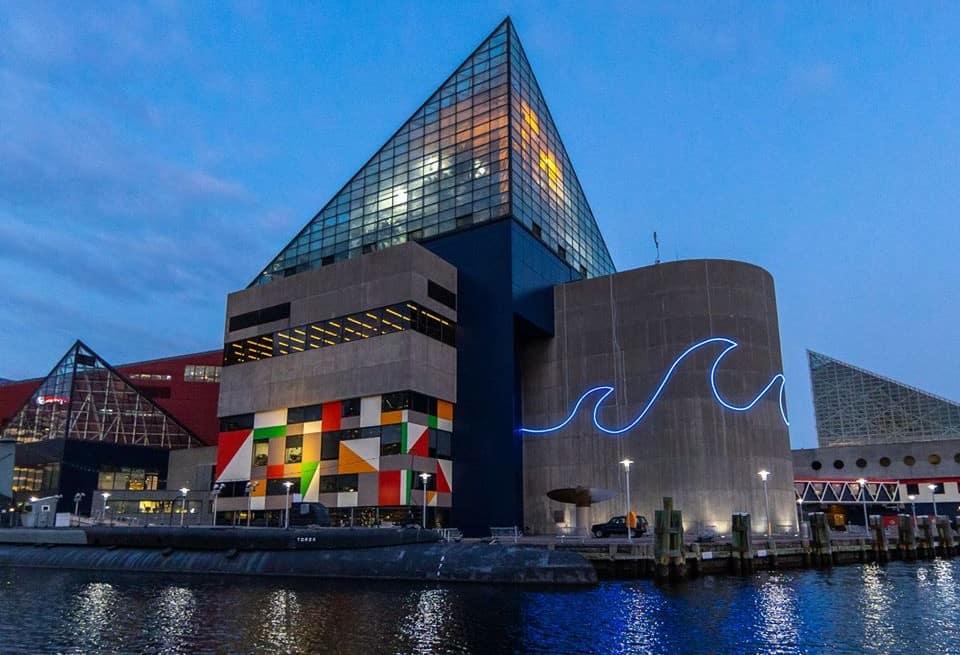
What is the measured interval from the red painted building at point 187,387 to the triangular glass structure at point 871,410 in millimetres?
85220

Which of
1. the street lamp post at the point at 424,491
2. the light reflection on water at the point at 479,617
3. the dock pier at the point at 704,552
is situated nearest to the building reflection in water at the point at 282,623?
the light reflection on water at the point at 479,617

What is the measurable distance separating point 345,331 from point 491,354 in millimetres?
12169

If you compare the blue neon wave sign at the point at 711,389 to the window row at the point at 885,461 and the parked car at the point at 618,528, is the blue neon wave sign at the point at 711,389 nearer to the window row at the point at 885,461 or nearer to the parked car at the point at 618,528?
the parked car at the point at 618,528

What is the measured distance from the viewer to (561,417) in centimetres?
6084

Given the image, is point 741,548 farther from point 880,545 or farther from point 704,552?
point 880,545

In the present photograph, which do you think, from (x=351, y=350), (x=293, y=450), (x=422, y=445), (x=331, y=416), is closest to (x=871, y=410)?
(x=422, y=445)

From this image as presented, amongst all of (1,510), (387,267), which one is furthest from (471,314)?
(1,510)

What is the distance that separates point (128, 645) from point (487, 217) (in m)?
46.1

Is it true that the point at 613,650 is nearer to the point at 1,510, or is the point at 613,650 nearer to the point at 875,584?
the point at 875,584

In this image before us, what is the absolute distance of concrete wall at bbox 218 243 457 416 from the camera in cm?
5713

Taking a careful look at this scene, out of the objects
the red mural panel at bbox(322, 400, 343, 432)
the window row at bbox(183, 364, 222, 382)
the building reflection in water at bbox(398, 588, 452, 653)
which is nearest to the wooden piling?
the building reflection in water at bbox(398, 588, 452, 653)

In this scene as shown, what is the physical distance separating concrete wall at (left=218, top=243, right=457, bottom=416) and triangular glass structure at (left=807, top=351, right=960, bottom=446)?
6783cm

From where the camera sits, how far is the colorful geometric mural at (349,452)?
182ft

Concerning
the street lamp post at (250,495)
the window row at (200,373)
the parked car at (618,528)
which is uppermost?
the window row at (200,373)
